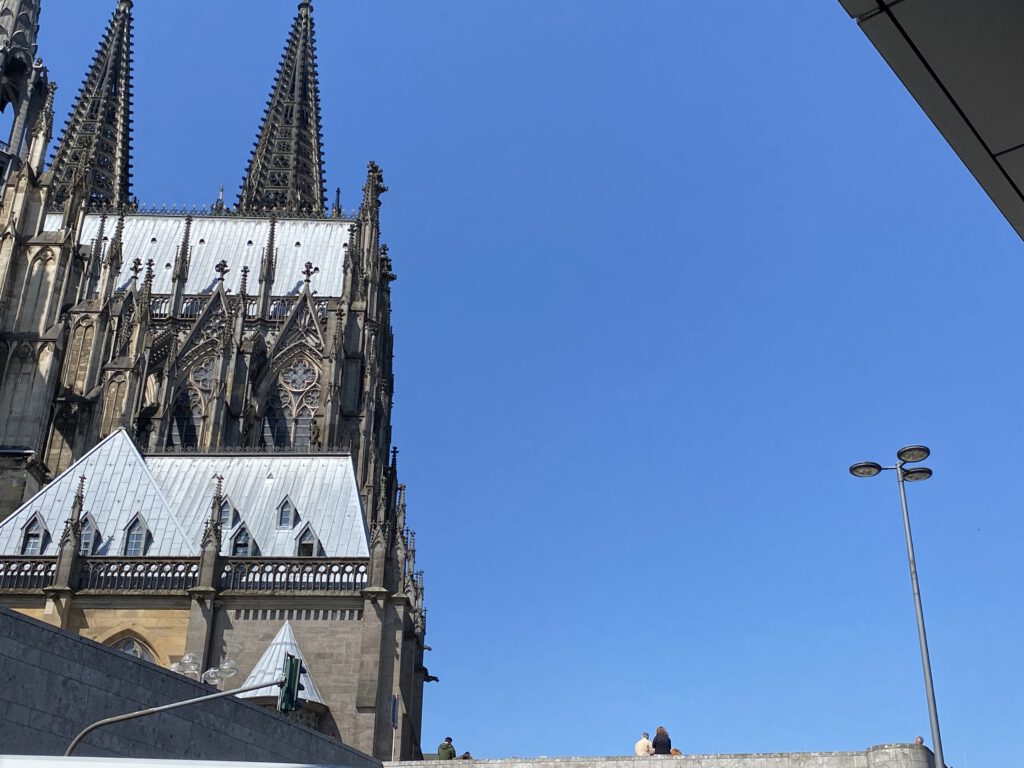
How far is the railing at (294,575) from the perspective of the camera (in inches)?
1198

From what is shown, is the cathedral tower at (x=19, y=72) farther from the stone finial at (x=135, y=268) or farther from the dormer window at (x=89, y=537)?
the dormer window at (x=89, y=537)

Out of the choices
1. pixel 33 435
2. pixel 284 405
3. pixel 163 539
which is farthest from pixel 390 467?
pixel 163 539

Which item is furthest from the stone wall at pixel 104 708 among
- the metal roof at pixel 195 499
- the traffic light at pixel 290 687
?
the metal roof at pixel 195 499

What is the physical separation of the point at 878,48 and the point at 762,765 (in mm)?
16785

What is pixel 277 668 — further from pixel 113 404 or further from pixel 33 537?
pixel 113 404

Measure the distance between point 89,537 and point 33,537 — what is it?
1344 millimetres

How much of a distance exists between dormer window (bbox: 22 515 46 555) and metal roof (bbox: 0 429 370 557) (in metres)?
0.19

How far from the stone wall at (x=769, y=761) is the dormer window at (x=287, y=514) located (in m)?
13.1

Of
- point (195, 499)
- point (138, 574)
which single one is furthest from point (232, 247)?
point (138, 574)

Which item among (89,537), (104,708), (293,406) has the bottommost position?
(104,708)

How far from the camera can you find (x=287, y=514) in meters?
34.0

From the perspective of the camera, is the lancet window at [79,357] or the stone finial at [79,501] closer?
the stone finial at [79,501]

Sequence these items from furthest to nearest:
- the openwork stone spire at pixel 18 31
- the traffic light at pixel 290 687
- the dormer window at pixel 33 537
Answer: the openwork stone spire at pixel 18 31 < the dormer window at pixel 33 537 < the traffic light at pixel 290 687

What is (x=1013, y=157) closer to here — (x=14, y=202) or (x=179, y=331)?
(x=14, y=202)
